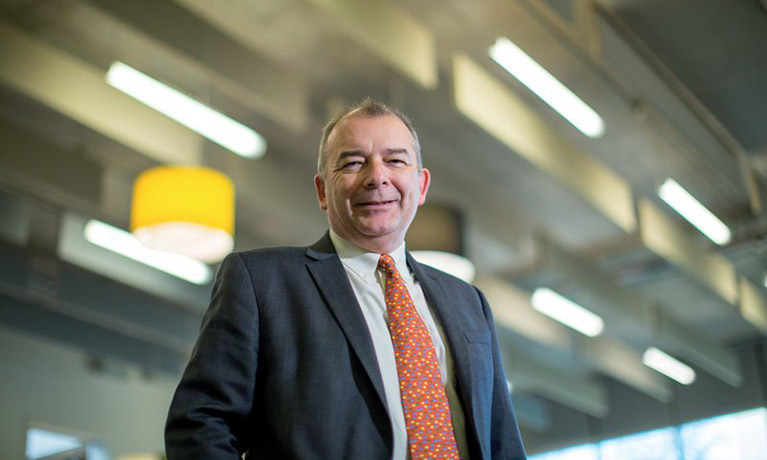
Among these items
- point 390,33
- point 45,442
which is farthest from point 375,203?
point 45,442

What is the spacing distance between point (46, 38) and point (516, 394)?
967 centimetres

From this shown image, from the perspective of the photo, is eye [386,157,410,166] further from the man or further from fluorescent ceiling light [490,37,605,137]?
fluorescent ceiling light [490,37,605,137]

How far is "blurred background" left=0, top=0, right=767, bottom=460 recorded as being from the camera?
18.0ft

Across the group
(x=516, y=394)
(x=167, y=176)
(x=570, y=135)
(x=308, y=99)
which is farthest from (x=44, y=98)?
(x=516, y=394)

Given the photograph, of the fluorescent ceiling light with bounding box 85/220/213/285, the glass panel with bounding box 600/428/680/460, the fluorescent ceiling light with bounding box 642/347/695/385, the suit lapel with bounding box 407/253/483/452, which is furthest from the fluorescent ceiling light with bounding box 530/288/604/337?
the suit lapel with bounding box 407/253/483/452

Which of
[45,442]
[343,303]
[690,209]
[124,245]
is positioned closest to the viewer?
[343,303]

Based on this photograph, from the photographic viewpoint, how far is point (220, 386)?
59.6 inches

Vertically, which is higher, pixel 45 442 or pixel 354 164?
pixel 45 442

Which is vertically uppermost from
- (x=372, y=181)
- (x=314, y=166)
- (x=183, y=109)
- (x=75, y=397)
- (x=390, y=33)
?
(x=314, y=166)

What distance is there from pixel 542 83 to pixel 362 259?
12.1 ft

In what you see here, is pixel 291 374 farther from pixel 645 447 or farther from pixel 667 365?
pixel 645 447

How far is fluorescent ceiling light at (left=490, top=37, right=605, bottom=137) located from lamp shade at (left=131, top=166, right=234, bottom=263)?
5.71 ft

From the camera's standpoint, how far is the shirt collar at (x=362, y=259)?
174cm

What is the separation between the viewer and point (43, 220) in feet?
28.0
